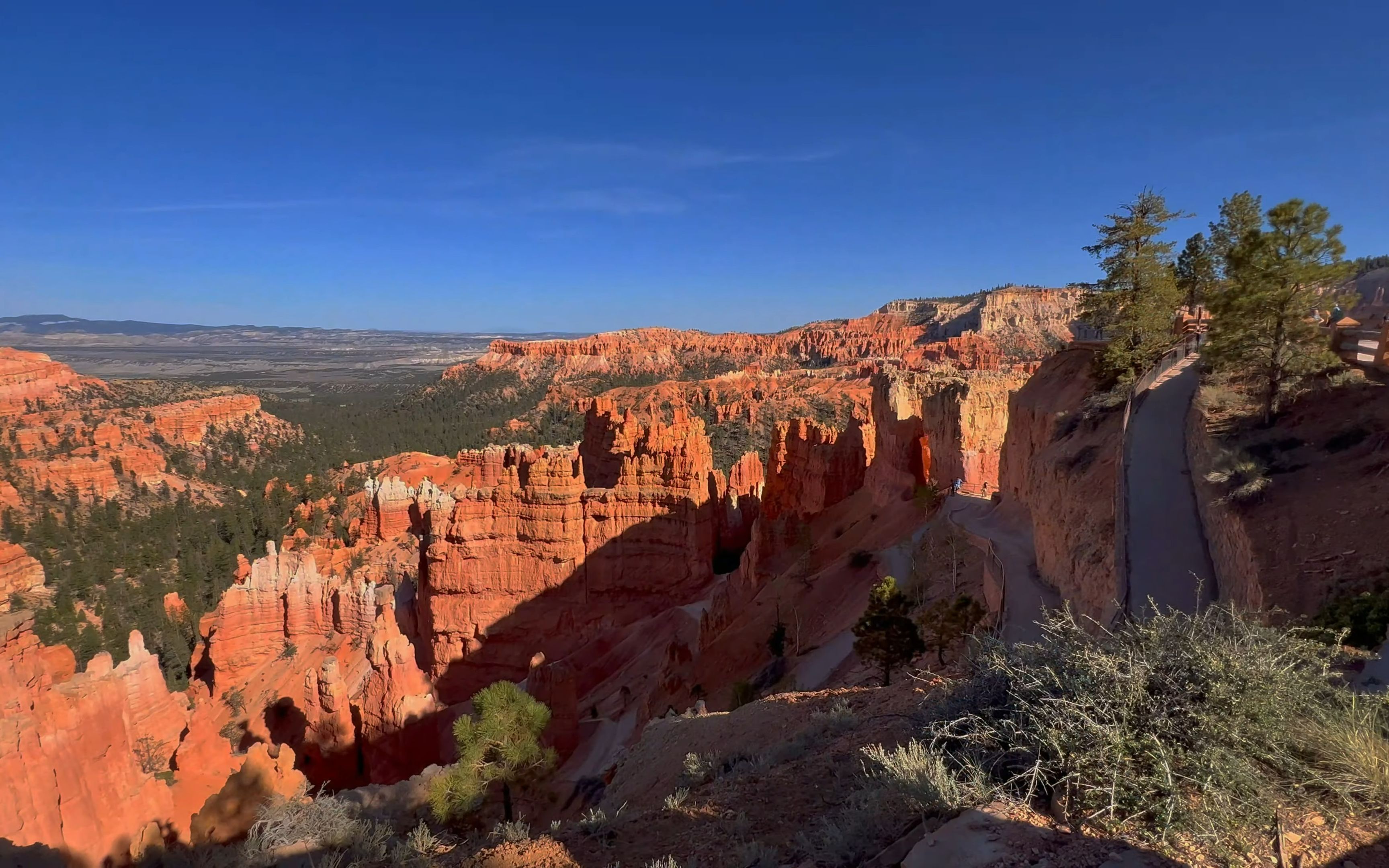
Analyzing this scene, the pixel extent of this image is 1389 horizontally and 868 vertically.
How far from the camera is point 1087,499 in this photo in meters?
15.1

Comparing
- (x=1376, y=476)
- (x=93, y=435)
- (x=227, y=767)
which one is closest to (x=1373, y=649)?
(x=1376, y=476)

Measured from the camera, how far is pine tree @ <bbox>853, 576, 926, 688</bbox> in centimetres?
1428

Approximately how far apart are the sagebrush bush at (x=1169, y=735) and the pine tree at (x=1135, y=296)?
17078 millimetres

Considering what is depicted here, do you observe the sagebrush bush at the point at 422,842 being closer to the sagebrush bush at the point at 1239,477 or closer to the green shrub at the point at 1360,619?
the green shrub at the point at 1360,619

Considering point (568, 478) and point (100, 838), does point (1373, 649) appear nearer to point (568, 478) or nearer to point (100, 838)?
point (100, 838)

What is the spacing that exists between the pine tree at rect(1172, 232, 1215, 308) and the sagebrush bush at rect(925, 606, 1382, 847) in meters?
26.7

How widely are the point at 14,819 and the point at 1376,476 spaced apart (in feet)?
71.8

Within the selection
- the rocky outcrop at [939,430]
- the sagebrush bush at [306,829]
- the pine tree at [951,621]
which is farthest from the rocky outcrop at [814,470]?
the sagebrush bush at [306,829]

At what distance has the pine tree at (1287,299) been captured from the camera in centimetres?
1374

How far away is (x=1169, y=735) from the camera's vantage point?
14.4 ft

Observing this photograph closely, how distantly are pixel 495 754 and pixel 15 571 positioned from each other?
2360 cm

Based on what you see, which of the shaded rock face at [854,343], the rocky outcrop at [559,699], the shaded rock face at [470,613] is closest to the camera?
→ the shaded rock face at [470,613]

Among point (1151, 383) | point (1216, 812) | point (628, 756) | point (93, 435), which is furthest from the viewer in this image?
point (93, 435)

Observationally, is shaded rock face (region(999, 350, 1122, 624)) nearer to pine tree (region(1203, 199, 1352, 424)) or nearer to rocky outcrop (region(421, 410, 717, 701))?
pine tree (region(1203, 199, 1352, 424))
